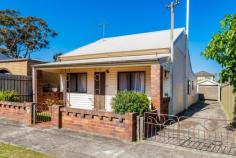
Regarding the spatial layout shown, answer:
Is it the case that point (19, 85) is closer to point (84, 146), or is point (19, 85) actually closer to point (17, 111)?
point (17, 111)

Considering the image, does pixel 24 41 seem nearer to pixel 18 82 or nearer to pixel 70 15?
pixel 70 15

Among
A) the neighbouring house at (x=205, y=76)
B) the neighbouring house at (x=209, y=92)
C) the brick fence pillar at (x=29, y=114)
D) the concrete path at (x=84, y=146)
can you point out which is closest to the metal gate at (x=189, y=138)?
the concrete path at (x=84, y=146)

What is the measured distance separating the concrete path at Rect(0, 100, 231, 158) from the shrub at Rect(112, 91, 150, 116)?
4.50 feet

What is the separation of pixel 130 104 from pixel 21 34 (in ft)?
102

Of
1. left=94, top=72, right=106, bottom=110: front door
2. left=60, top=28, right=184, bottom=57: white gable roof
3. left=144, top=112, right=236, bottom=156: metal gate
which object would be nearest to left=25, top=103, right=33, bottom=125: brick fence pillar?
left=94, top=72, right=106, bottom=110: front door

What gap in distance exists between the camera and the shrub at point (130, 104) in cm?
762

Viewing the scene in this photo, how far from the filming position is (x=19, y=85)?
13266 millimetres

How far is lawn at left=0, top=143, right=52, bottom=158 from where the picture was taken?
5.31m

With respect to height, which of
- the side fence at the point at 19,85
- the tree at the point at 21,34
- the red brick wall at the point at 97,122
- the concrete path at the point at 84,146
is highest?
the tree at the point at 21,34

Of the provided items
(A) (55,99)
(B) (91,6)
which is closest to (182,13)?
(B) (91,6)

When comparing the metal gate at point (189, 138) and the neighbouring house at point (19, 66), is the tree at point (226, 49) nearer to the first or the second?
the metal gate at point (189, 138)

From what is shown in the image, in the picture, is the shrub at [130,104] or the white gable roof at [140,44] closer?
the shrub at [130,104]

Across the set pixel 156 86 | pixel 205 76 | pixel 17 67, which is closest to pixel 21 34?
pixel 17 67

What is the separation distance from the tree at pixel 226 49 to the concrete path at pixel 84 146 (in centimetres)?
297
